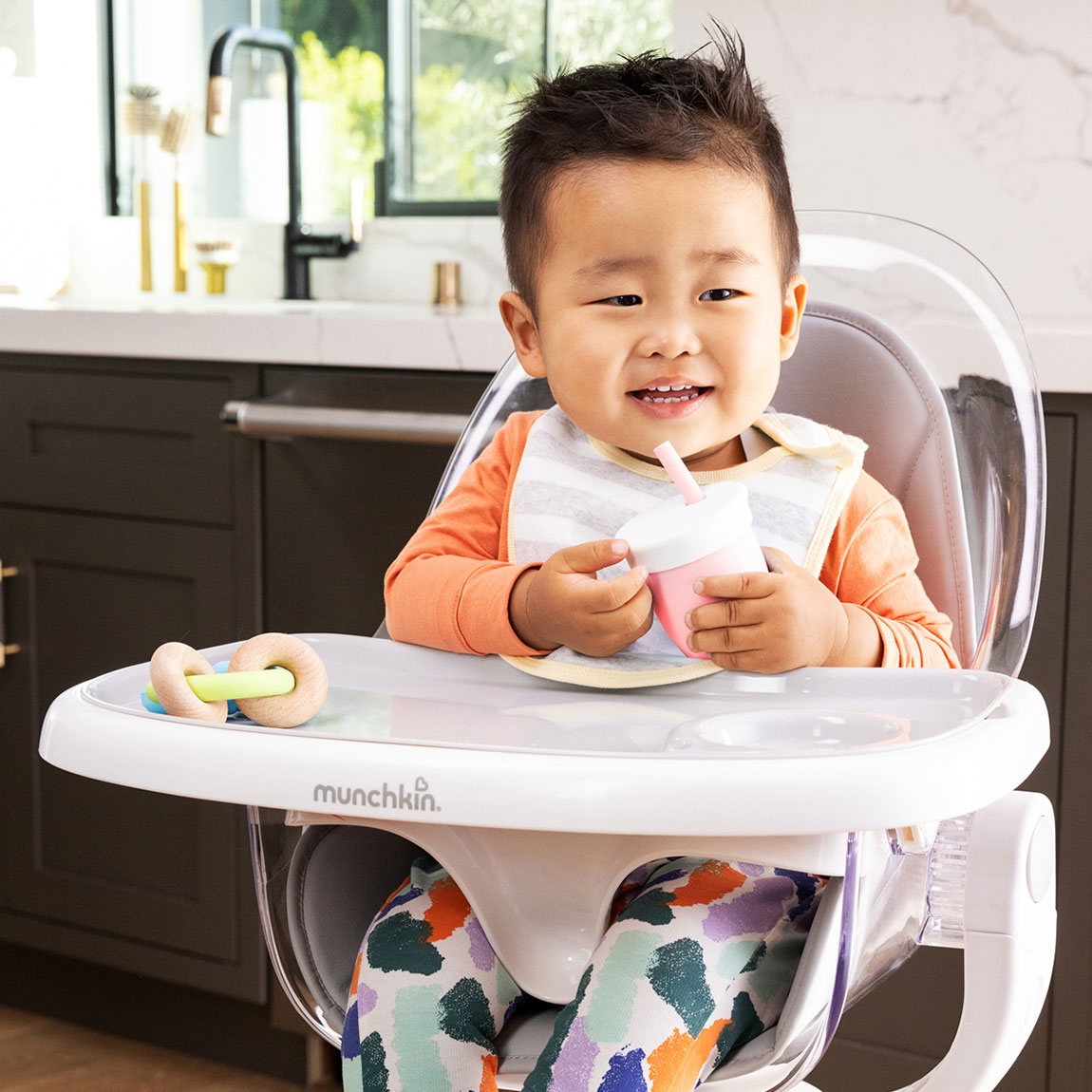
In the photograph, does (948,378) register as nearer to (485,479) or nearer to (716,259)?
(716,259)

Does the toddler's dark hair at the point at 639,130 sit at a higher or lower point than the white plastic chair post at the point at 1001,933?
higher

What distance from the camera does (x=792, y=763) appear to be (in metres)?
0.60

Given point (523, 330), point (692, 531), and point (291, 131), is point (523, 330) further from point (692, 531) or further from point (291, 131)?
point (291, 131)

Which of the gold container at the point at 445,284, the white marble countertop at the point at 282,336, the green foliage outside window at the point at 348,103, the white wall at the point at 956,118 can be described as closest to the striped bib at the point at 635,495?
the white marble countertop at the point at 282,336

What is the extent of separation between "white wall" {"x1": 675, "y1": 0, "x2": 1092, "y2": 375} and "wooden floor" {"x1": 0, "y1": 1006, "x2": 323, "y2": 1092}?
1.27 m

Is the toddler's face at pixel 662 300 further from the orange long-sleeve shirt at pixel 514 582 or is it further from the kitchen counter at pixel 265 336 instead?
the kitchen counter at pixel 265 336

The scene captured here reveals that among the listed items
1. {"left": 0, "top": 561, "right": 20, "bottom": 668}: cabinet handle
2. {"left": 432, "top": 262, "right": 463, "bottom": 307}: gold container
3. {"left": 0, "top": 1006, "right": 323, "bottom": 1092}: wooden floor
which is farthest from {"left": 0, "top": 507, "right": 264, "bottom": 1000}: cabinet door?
{"left": 432, "top": 262, "right": 463, "bottom": 307}: gold container

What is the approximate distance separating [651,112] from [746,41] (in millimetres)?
958

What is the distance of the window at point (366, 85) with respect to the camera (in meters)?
2.29

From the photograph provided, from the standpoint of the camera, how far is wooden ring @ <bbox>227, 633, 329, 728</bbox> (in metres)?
0.73

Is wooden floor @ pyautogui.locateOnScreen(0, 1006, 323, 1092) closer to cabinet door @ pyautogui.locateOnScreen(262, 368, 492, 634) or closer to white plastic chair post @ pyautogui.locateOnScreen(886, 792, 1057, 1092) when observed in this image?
cabinet door @ pyautogui.locateOnScreen(262, 368, 492, 634)

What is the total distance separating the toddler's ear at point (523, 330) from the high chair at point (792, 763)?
0.26 feet

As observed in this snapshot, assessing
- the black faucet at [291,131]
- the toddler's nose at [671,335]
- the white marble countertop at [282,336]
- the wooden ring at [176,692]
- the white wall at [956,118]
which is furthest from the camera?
the black faucet at [291,131]

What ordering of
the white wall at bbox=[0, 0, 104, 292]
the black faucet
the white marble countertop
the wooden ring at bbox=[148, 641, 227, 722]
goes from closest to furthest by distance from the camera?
the wooden ring at bbox=[148, 641, 227, 722]
the white marble countertop
the black faucet
the white wall at bbox=[0, 0, 104, 292]
